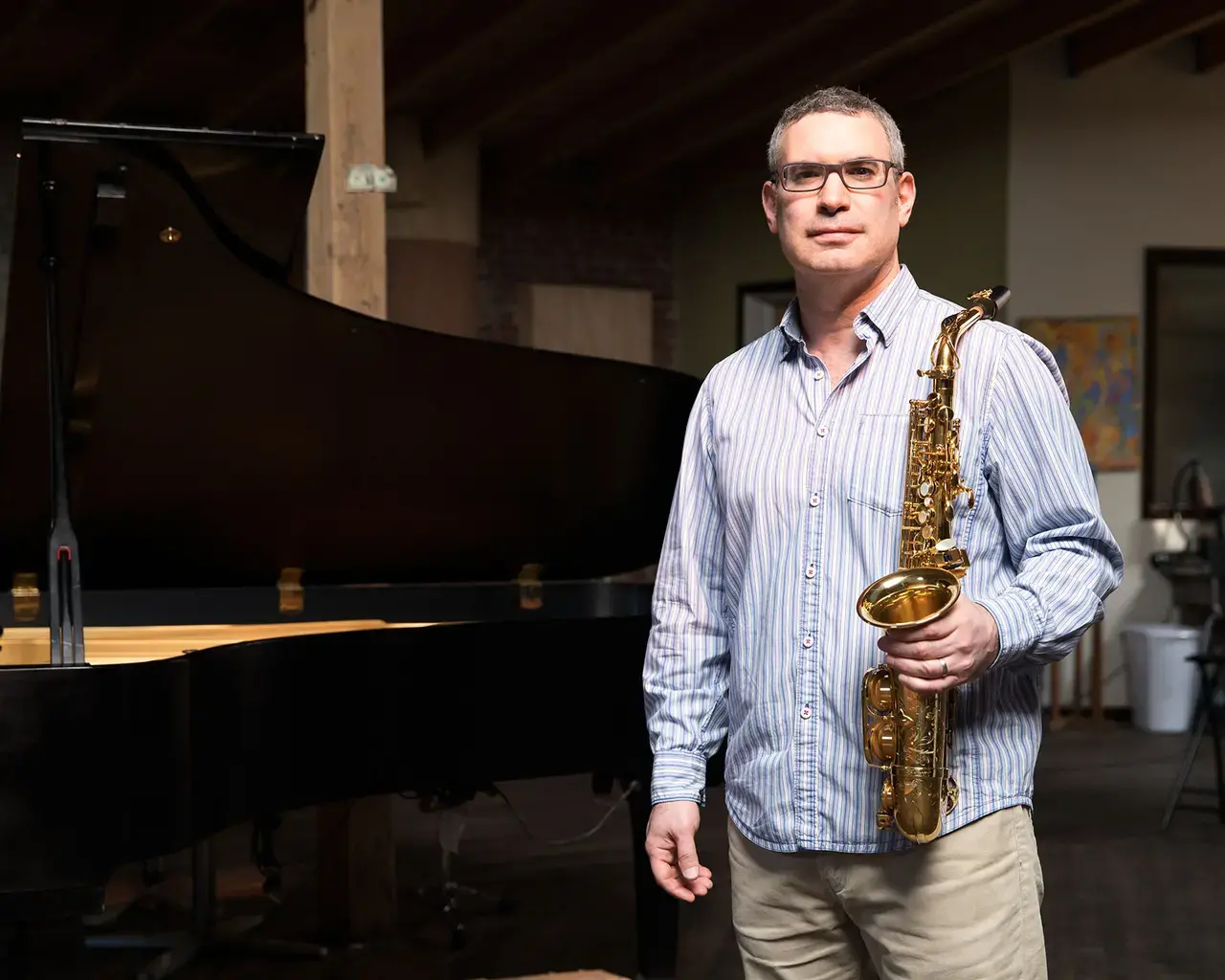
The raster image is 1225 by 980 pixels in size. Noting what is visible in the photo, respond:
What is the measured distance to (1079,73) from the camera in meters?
8.06

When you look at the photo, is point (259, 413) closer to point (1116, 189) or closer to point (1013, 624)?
point (1013, 624)

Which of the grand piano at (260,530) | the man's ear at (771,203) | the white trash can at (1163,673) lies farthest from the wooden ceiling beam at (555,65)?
the man's ear at (771,203)

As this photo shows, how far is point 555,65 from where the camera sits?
720 centimetres

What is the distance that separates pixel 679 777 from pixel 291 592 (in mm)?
2095

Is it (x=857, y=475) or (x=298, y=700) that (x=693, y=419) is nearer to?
(x=857, y=475)

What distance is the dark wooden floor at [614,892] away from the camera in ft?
13.5

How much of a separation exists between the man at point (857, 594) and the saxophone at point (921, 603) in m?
0.03

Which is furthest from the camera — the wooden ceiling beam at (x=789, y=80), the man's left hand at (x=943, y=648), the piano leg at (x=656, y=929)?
the wooden ceiling beam at (x=789, y=80)

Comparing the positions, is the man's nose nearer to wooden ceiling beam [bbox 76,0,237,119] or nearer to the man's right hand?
the man's right hand

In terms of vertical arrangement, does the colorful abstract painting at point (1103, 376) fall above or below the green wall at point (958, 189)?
below

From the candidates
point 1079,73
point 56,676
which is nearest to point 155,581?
point 56,676

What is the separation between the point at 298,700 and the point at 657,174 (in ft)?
22.8

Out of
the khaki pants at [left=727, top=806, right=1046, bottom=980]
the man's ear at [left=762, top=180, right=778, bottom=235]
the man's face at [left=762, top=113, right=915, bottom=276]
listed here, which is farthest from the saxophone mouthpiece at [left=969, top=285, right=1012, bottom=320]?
the khaki pants at [left=727, top=806, right=1046, bottom=980]

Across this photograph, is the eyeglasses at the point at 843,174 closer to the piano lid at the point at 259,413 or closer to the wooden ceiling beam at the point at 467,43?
the piano lid at the point at 259,413
